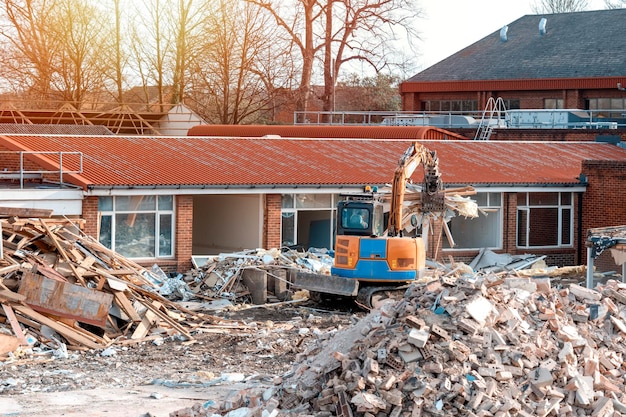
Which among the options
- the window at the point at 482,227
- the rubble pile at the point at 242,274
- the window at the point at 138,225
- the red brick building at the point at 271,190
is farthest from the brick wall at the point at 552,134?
the window at the point at 138,225

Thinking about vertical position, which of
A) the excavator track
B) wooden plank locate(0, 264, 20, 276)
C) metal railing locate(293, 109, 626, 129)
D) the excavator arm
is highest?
metal railing locate(293, 109, 626, 129)

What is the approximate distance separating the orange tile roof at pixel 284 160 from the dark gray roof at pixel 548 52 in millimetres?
12893

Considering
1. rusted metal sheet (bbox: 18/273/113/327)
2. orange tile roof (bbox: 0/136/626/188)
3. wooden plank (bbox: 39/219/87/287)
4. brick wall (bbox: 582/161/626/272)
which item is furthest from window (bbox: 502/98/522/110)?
rusted metal sheet (bbox: 18/273/113/327)

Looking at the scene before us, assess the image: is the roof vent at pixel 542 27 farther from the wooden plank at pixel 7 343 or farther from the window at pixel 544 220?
the wooden plank at pixel 7 343

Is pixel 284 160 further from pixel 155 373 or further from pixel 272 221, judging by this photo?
pixel 155 373

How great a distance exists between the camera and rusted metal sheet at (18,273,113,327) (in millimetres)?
19656

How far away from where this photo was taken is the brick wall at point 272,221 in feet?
96.6

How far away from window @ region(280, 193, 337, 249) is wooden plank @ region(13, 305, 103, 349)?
34.5 ft

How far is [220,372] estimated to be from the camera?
1772 cm

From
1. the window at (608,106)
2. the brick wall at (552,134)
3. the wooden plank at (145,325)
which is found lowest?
the wooden plank at (145,325)

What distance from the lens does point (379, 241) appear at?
2289 cm

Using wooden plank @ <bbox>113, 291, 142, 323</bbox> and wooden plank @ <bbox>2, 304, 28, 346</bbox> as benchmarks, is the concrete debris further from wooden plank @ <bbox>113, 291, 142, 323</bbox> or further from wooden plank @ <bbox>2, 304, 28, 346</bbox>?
wooden plank @ <bbox>113, 291, 142, 323</bbox>

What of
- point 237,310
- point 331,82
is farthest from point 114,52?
point 237,310

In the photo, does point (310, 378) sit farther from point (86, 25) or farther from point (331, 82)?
point (331, 82)
